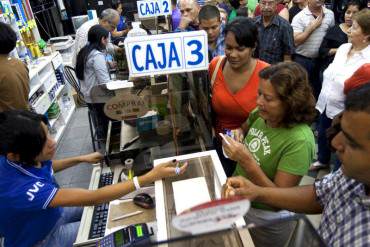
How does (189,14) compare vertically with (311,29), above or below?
above

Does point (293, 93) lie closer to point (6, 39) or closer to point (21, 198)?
point (21, 198)

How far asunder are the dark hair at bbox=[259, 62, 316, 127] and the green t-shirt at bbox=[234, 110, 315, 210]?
0.14 ft

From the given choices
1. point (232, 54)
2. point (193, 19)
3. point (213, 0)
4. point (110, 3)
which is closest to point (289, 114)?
point (232, 54)

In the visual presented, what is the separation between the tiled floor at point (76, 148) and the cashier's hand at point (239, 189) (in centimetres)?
263

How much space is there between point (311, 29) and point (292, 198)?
2977mm

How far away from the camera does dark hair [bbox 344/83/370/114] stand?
0.76 m

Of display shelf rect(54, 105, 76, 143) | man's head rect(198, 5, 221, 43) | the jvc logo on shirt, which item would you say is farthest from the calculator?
display shelf rect(54, 105, 76, 143)

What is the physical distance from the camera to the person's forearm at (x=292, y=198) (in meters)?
1.12

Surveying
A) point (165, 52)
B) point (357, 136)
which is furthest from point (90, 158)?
point (357, 136)

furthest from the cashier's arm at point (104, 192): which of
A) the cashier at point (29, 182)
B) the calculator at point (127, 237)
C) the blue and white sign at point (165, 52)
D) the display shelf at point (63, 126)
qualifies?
the display shelf at point (63, 126)

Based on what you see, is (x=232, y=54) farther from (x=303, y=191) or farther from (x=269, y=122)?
(x=303, y=191)

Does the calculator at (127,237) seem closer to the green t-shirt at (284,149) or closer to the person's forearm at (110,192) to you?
the person's forearm at (110,192)

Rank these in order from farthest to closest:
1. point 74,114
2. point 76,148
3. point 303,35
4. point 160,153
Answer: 1. point 74,114
2. point 76,148
3. point 303,35
4. point 160,153

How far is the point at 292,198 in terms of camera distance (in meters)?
1.15
